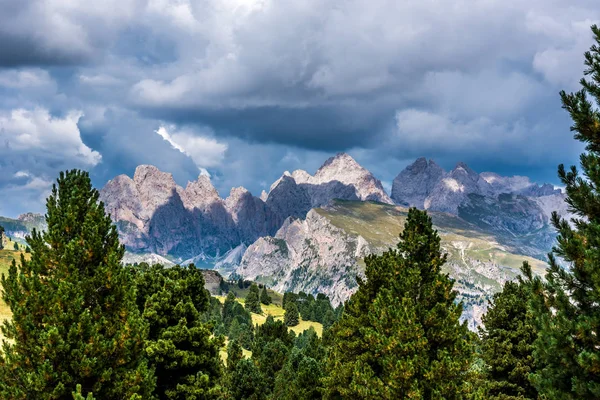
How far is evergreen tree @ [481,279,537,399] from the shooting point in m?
33.5

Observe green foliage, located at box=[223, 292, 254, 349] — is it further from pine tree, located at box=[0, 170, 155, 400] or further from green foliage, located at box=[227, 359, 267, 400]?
pine tree, located at box=[0, 170, 155, 400]

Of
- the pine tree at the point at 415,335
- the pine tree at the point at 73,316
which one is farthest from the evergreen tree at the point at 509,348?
the pine tree at the point at 73,316

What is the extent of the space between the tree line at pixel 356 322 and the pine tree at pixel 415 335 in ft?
0.24

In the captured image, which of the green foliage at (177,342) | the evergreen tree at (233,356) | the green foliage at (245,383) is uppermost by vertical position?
the green foliage at (177,342)

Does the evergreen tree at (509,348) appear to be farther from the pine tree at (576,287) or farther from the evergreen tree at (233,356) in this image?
the evergreen tree at (233,356)

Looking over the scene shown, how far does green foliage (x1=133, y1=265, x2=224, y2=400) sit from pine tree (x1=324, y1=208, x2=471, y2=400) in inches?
355

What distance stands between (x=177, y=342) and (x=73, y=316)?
473 inches

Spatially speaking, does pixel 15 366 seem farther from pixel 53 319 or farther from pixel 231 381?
pixel 231 381

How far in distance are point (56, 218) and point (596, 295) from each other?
881 inches

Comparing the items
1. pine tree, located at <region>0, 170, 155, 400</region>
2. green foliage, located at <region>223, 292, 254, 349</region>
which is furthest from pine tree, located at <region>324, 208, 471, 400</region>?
green foliage, located at <region>223, 292, 254, 349</region>

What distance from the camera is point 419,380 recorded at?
2258cm

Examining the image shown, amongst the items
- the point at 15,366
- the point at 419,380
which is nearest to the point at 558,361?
the point at 419,380

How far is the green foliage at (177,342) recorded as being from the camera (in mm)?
29078

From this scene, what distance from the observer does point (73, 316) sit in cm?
1902
